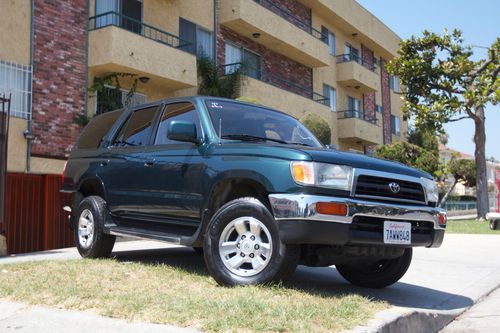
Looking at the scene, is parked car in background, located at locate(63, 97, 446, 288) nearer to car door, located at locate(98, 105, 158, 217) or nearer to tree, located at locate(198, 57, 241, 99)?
car door, located at locate(98, 105, 158, 217)

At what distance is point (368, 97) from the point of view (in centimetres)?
3416

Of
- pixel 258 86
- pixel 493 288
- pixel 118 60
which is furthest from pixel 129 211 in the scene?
pixel 258 86

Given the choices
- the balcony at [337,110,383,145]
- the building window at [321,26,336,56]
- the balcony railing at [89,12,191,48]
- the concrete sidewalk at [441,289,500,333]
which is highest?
the building window at [321,26,336,56]

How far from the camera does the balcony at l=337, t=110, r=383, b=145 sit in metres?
28.7

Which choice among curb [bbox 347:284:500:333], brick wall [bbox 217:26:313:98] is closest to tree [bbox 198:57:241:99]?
brick wall [bbox 217:26:313:98]

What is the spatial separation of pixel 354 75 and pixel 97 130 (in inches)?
930

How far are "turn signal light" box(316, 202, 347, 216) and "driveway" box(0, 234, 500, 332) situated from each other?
2.92ft

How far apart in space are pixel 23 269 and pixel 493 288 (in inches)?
225

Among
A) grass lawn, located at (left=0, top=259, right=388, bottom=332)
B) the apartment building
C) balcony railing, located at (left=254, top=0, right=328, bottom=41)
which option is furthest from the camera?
balcony railing, located at (left=254, top=0, right=328, bottom=41)

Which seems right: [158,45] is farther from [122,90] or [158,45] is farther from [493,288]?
[493,288]

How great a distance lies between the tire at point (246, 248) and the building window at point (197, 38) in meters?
13.6

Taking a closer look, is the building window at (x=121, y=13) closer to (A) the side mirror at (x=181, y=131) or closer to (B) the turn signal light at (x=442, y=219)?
(A) the side mirror at (x=181, y=131)

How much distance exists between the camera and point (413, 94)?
26.0 m

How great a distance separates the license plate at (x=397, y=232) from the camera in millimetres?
4848
